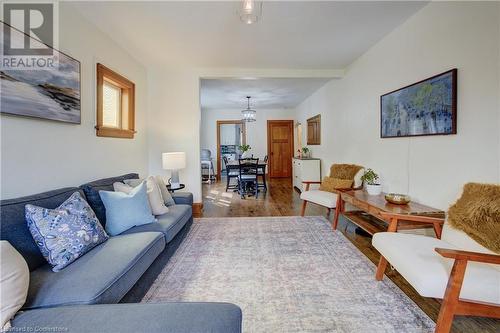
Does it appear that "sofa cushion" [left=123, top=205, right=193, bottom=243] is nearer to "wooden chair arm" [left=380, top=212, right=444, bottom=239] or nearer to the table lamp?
the table lamp

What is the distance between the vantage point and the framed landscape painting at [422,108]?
2.07 meters

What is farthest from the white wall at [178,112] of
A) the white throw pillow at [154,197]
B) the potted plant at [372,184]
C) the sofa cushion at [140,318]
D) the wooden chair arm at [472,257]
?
the wooden chair arm at [472,257]

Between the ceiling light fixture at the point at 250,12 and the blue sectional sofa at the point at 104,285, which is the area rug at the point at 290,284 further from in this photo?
the ceiling light fixture at the point at 250,12

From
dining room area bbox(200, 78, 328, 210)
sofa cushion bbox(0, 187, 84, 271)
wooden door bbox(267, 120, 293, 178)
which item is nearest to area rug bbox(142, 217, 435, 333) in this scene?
sofa cushion bbox(0, 187, 84, 271)

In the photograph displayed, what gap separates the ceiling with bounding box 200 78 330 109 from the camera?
195 inches

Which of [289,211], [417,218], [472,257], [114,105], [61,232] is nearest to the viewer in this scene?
[472,257]

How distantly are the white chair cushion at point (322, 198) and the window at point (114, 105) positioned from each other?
2.72 m

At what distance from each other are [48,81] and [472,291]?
3178 millimetres

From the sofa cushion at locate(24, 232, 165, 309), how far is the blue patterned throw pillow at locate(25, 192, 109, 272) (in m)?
0.06

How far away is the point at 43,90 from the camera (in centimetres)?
193

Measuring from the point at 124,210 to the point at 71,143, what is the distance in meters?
0.85

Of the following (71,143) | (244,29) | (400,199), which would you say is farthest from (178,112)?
(400,199)

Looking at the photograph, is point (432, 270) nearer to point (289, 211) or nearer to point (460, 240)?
point (460, 240)

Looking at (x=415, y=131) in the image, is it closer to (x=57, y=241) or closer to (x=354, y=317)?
(x=354, y=317)
